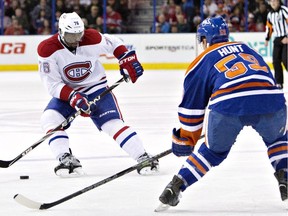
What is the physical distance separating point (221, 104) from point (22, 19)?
1019 centimetres

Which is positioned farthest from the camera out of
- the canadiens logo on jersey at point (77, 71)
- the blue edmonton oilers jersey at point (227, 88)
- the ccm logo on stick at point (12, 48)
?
the ccm logo on stick at point (12, 48)

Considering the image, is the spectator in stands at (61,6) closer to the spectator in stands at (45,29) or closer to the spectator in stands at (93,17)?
the spectator in stands at (45,29)

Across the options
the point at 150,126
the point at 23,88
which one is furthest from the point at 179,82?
the point at 150,126

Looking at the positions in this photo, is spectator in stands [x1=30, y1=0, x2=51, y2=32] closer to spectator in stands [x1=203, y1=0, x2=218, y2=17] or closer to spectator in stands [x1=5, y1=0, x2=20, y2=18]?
spectator in stands [x1=5, y1=0, x2=20, y2=18]

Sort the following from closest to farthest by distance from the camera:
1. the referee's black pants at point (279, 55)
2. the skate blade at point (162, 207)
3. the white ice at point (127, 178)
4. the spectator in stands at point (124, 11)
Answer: the skate blade at point (162, 207), the white ice at point (127, 178), the referee's black pants at point (279, 55), the spectator in stands at point (124, 11)

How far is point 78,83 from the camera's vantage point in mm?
4820

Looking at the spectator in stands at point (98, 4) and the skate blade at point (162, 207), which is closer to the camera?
the skate blade at point (162, 207)

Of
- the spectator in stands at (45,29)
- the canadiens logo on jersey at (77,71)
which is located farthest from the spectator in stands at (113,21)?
the canadiens logo on jersey at (77,71)

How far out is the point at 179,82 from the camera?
10.8 m

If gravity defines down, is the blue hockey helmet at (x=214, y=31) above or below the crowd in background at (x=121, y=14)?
above

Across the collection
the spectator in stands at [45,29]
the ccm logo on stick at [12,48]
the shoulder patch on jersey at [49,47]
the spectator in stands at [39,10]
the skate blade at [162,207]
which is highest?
the shoulder patch on jersey at [49,47]

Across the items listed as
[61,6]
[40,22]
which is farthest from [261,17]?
[40,22]

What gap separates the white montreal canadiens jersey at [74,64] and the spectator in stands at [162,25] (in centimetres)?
817

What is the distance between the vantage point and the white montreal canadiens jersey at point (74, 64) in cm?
470
